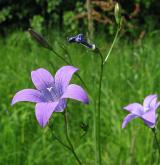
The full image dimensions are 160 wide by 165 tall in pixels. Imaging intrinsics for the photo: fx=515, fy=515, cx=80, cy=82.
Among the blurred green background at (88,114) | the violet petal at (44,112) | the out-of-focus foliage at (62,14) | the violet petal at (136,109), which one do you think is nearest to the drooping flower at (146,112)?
the violet petal at (136,109)

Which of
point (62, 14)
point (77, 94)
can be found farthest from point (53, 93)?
point (62, 14)

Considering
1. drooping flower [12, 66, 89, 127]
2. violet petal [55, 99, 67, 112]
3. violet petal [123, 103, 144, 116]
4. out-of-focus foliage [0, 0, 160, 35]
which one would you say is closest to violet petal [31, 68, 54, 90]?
drooping flower [12, 66, 89, 127]

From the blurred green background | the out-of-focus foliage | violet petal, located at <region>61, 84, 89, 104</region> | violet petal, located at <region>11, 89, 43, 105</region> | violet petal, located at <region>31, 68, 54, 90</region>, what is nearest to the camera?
violet petal, located at <region>61, 84, 89, 104</region>

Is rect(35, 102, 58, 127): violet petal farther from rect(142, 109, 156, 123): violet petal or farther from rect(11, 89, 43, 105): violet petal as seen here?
rect(142, 109, 156, 123): violet petal

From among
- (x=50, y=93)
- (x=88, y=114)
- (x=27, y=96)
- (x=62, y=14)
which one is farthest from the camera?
(x=62, y=14)

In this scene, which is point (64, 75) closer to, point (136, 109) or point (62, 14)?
point (136, 109)

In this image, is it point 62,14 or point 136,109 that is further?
point 62,14

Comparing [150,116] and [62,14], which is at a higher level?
[62,14]
